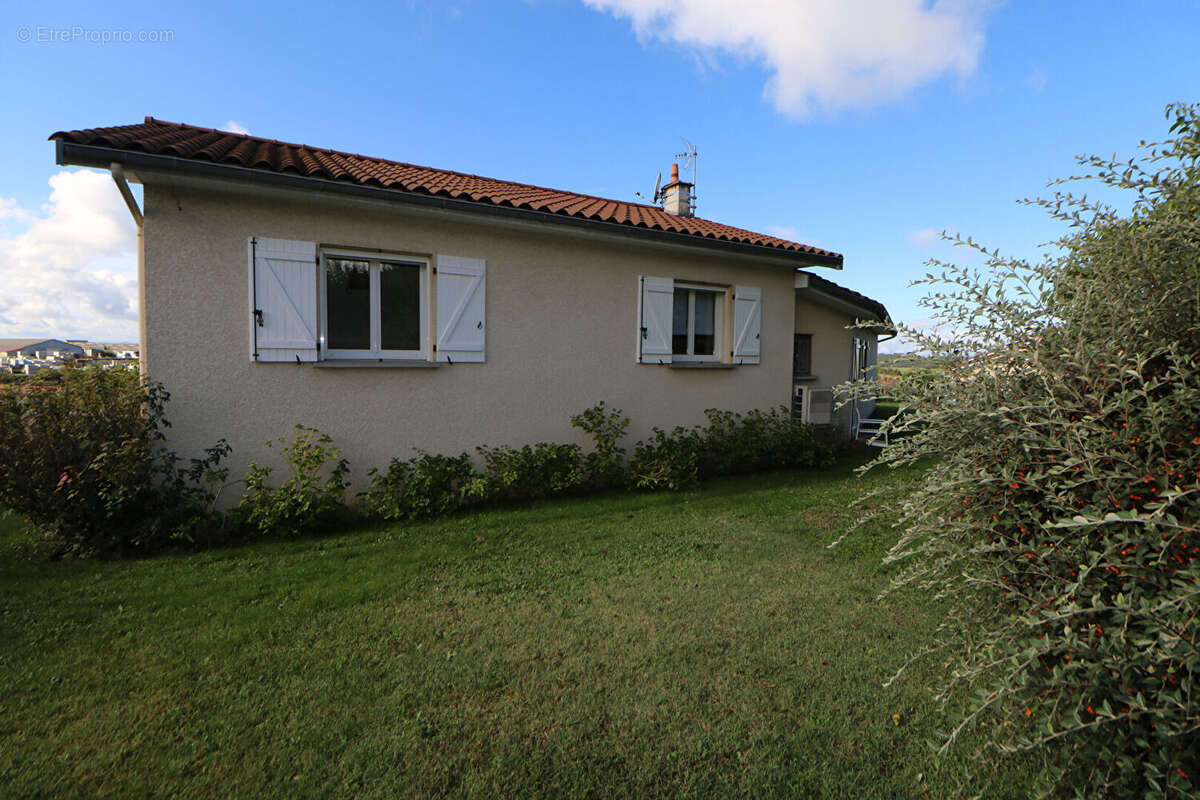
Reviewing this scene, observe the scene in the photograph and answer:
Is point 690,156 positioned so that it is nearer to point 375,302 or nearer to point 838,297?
point 838,297

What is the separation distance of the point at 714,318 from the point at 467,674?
20.9 feet

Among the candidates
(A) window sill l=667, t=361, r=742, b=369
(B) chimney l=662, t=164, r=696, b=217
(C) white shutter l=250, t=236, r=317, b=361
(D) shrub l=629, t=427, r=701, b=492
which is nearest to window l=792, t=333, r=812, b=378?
(A) window sill l=667, t=361, r=742, b=369

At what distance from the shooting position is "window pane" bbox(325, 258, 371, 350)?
18.3 feet

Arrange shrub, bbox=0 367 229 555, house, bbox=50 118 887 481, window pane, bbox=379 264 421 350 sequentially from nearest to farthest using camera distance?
shrub, bbox=0 367 229 555
house, bbox=50 118 887 481
window pane, bbox=379 264 421 350

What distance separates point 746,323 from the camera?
319 inches

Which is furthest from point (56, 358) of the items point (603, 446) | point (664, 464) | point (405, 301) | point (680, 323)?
point (680, 323)

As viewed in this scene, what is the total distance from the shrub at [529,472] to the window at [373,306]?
4.59ft

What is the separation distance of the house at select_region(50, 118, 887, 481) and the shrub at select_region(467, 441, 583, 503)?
1.07 ft

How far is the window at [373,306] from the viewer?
5578mm

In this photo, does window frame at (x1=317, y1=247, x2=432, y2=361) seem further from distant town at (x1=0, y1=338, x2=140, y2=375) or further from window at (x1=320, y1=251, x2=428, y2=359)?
distant town at (x1=0, y1=338, x2=140, y2=375)

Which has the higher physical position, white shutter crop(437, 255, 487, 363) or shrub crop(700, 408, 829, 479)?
white shutter crop(437, 255, 487, 363)

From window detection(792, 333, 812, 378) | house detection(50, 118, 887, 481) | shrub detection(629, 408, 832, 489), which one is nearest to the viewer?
house detection(50, 118, 887, 481)

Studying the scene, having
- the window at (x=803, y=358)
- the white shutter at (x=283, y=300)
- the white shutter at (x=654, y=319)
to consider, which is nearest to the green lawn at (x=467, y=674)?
the white shutter at (x=283, y=300)

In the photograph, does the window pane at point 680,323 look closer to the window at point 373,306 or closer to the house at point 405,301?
the house at point 405,301
